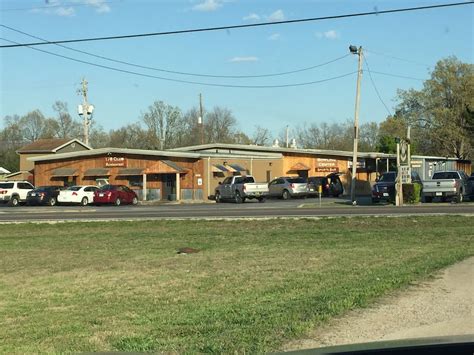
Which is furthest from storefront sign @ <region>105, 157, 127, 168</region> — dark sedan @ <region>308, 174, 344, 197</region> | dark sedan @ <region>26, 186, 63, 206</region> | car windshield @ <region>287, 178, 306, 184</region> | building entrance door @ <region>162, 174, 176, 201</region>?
dark sedan @ <region>308, 174, 344, 197</region>

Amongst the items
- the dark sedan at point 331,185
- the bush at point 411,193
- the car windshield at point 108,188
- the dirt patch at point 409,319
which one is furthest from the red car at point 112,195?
the dirt patch at point 409,319

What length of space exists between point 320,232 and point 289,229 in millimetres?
1747

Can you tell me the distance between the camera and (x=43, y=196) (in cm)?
4603

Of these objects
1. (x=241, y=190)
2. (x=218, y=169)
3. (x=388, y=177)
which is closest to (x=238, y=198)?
(x=241, y=190)

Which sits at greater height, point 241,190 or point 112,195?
point 241,190

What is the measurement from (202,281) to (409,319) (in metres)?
3.84

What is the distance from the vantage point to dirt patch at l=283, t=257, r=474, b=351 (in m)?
6.45

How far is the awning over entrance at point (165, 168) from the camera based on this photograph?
4812 cm

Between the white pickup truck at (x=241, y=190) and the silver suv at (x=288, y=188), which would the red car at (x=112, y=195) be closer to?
the white pickup truck at (x=241, y=190)

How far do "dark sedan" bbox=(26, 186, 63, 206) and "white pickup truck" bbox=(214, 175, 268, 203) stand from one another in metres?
12.3

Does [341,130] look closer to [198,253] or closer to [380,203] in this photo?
[380,203]

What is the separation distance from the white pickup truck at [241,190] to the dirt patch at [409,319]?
32.8m

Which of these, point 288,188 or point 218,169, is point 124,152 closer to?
point 218,169

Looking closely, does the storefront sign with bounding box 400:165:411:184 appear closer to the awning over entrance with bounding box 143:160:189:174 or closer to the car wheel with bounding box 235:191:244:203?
the car wheel with bounding box 235:191:244:203
